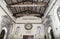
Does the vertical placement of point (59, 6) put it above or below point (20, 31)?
above

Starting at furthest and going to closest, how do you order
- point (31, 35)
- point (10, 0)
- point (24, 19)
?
point (24, 19), point (31, 35), point (10, 0)

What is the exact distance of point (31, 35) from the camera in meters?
6.07

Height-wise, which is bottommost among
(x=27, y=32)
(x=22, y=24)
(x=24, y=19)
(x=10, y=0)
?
(x=27, y=32)

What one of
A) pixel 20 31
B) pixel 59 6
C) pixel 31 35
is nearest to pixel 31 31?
pixel 31 35

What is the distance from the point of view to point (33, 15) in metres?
6.41

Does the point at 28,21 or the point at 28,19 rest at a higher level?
the point at 28,19

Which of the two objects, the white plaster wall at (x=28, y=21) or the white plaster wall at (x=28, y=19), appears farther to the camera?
the white plaster wall at (x=28, y=19)

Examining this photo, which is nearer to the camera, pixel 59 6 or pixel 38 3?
pixel 59 6

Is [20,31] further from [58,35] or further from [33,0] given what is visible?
[58,35]

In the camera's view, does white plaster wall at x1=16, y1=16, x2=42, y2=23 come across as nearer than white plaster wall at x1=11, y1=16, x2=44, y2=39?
No

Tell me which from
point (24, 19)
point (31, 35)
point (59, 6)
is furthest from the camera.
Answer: point (24, 19)

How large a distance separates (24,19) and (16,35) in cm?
149

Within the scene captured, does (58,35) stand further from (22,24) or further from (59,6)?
(22,24)

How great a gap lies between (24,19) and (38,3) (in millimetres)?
2480
